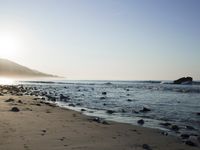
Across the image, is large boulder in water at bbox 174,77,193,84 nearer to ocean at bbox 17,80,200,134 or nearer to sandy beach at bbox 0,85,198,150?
ocean at bbox 17,80,200,134

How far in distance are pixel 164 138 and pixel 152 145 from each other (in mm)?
2118

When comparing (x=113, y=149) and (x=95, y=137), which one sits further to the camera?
(x=95, y=137)

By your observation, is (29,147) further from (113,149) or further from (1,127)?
(1,127)

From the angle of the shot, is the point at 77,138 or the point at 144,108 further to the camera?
the point at 144,108

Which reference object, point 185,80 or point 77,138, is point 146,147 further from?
point 185,80

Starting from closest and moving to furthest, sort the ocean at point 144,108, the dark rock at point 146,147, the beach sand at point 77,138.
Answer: the beach sand at point 77,138
the dark rock at point 146,147
the ocean at point 144,108

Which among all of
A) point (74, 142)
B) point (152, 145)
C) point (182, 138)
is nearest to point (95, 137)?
point (74, 142)

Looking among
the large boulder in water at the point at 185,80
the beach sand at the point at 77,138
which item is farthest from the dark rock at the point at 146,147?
the large boulder in water at the point at 185,80

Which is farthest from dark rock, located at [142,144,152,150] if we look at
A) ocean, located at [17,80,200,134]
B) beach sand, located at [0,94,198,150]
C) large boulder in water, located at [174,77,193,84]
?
large boulder in water, located at [174,77,193,84]

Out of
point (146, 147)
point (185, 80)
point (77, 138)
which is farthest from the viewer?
point (185, 80)

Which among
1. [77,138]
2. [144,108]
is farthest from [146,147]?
[144,108]

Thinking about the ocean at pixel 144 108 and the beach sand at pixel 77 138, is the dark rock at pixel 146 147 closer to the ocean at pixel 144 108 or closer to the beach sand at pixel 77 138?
the beach sand at pixel 77 138

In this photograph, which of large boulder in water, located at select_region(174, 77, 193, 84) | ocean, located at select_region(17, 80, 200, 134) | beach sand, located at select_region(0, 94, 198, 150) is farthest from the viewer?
large boulder in water, located at select_region(174, 77, 193, 84)

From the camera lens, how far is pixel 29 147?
1162 cm
